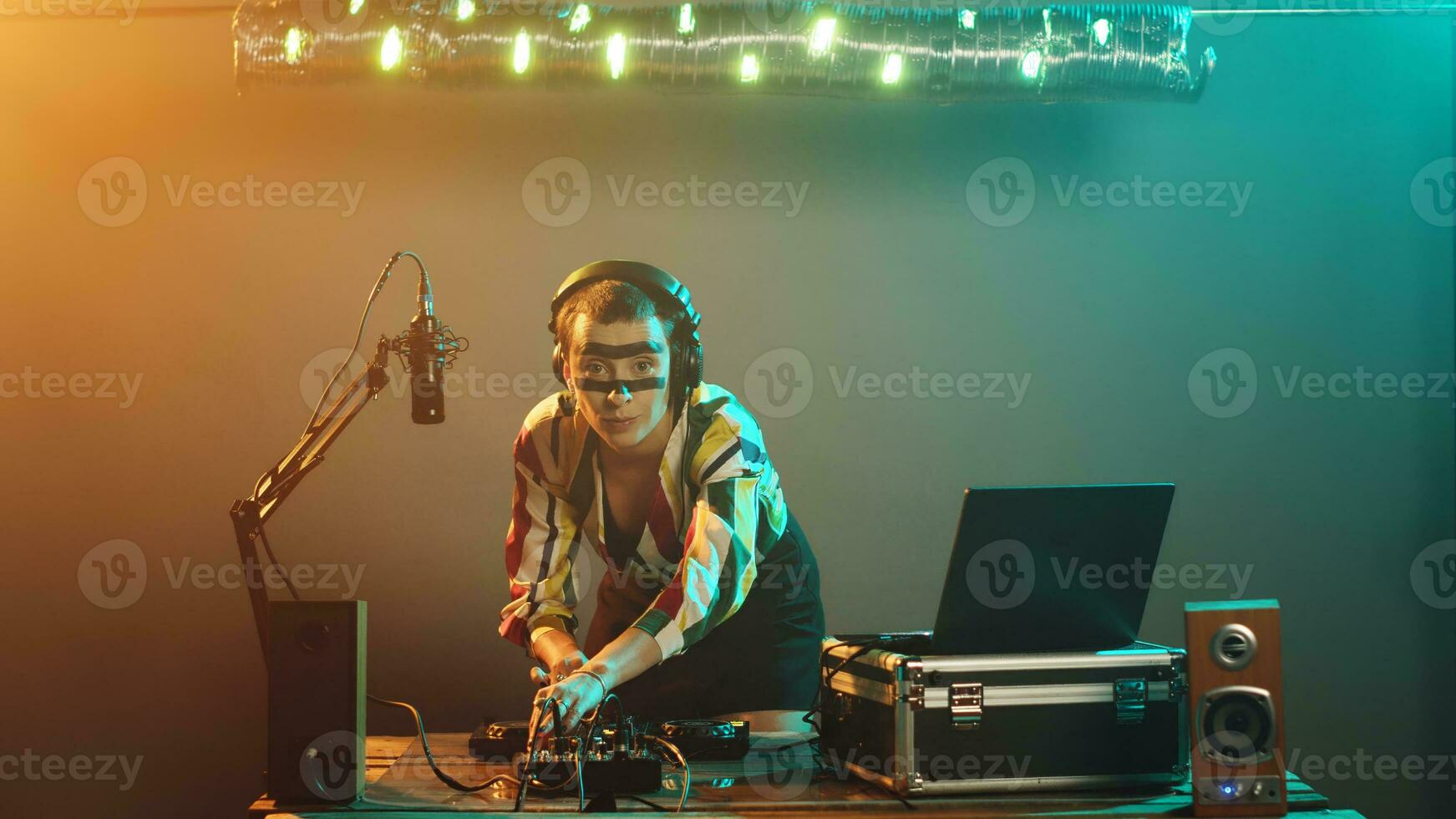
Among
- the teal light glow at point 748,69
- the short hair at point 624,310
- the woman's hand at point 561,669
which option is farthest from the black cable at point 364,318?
the teal light glow at point 748,69

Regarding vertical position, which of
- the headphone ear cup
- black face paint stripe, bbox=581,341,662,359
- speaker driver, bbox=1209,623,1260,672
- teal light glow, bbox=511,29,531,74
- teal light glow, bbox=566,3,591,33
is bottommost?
speaker driver, bbox=1209,623,1260,672

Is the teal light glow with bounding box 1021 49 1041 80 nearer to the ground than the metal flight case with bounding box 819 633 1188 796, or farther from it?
farther from it

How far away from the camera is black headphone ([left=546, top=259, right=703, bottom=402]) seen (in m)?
3.21

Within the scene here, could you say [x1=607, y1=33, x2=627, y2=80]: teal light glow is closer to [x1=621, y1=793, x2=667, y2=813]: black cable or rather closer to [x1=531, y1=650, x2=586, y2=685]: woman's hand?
[x1=531, y1=650, x2=586, y2=685]: woman's hand

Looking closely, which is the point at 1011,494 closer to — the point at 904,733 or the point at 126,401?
the point at 904,733

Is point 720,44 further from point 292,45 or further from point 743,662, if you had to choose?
point 743,662

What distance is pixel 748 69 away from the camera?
3596 millimetres

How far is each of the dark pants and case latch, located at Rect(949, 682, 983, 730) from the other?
45.7 inches

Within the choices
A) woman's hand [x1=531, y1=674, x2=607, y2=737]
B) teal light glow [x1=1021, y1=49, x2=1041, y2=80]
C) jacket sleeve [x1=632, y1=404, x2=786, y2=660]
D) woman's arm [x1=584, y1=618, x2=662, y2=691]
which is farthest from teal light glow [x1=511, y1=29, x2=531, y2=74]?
woman's hand [x1=531, y1=674, x2=607, y2=737]

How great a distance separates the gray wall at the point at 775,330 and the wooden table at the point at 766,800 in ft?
5.99

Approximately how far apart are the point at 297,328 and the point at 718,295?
144cm

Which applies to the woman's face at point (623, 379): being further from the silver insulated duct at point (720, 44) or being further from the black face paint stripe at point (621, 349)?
the silver insulated duct at point (720, 44)

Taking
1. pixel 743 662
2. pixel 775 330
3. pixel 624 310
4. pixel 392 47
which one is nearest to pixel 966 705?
pixel 743 662

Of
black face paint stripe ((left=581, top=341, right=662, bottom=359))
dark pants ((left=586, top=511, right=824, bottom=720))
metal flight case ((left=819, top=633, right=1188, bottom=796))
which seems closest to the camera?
metal flight case ((left=819, top=633, right=1188, bottom=796))
